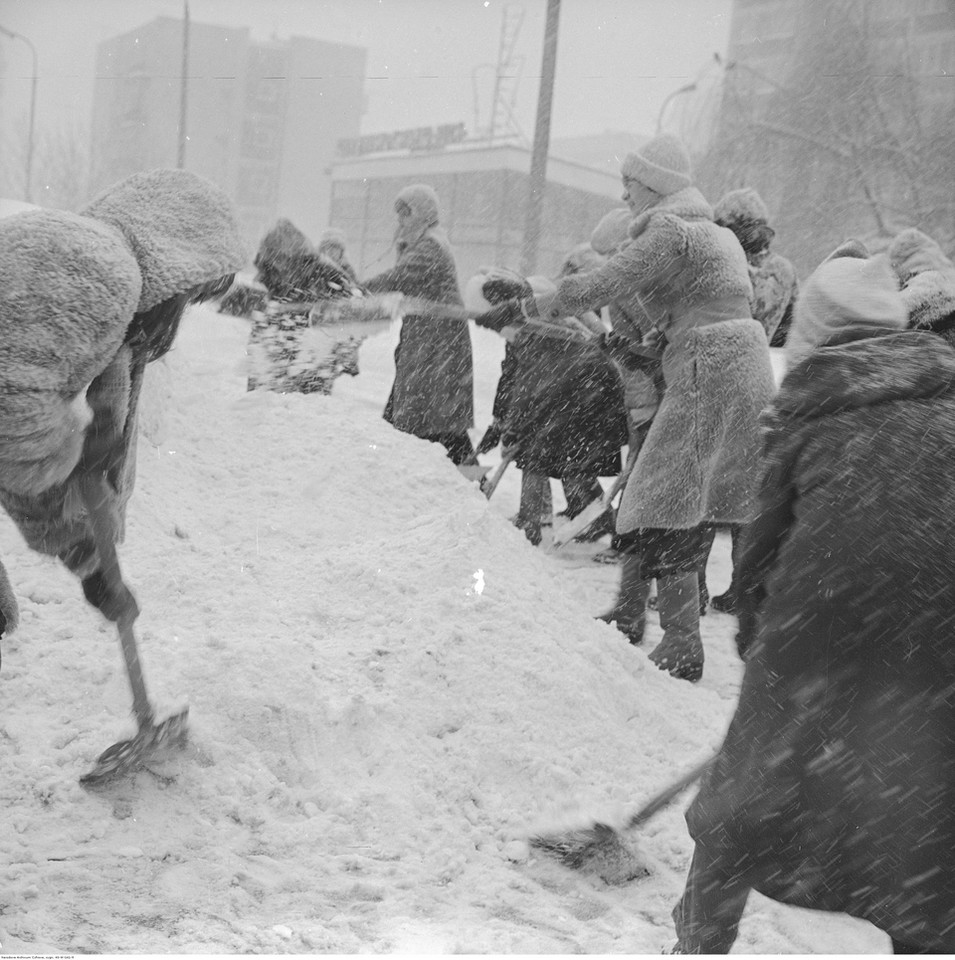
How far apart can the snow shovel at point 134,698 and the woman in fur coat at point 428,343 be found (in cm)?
368

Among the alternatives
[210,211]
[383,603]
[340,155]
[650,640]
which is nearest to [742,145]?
[340,155]

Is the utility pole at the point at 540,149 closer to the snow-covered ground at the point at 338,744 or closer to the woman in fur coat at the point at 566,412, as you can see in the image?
the woman in fur coat at the point at 566,412

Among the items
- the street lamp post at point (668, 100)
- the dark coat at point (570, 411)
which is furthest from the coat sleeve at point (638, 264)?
the street lamp post at point (668, 100)

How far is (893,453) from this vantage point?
1630 millimetres

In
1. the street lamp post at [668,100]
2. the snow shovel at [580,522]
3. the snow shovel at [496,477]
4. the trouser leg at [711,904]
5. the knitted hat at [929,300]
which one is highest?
the street lamp post at [668,100]

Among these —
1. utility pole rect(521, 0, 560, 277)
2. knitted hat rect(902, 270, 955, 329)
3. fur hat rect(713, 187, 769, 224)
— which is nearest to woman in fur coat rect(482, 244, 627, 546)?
fur hat rect(713, 187, 769, 224)

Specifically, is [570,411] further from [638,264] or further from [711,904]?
[711,904]

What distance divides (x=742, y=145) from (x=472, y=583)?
43.2ft

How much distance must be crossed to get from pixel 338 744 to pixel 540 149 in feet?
22.6

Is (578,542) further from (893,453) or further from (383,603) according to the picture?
(893,453)

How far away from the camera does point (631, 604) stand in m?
4.51

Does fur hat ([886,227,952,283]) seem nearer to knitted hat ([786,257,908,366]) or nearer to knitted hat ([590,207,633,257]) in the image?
knitted hat ([590,207,633,257])

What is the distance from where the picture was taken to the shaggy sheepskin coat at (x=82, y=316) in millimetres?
1947

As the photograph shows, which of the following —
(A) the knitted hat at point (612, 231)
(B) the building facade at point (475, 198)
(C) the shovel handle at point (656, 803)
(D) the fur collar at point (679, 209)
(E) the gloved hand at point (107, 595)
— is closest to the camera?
(E) the gloved hand at point (107, 595)
